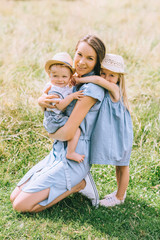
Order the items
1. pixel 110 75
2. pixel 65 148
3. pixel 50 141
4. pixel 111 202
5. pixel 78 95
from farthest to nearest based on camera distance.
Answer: pixel 50 141 → pixel 111 202 → pixel 65 148 → pixel 110 75 → pixel 78 95

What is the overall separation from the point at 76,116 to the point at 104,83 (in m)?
0.42

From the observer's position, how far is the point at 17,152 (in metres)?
3.92

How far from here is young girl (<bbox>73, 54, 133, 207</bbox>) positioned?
2.86 m

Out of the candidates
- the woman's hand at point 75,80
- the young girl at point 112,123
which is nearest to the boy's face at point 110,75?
the young girl at point 112,123

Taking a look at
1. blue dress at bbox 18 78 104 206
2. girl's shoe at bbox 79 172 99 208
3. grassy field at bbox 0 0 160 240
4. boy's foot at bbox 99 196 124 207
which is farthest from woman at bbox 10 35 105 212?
boy's foot at bbox 99 196 124 207

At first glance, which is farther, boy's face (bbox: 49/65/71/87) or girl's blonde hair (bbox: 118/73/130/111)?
girl's blonde hair (bbox: 118/73/130/111)

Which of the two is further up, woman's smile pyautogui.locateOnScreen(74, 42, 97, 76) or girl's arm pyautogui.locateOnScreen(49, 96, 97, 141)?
woman's smile pyautogui.locateOnScreen(74, 42, 97, 76)

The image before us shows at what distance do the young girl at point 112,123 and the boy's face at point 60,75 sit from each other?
103 millimetres

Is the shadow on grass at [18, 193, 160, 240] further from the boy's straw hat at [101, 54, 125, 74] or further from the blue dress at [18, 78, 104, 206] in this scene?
the boy's straw hat at [101, 54, 125, 74]

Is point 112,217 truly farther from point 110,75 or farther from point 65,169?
point 110,75

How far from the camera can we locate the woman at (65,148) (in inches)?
111

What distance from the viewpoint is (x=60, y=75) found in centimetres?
281

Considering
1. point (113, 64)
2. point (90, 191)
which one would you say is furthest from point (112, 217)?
point (113, 64)

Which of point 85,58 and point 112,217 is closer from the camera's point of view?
point 85,58
